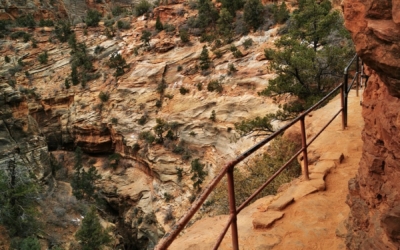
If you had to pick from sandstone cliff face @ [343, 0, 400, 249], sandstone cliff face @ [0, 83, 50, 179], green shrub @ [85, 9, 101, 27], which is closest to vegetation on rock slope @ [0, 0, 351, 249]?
green shrub @ [85, 9, 101, 27]

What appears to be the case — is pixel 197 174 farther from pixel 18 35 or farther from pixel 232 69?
pixel 18 35

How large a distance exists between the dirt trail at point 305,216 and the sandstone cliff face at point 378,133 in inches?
26.0

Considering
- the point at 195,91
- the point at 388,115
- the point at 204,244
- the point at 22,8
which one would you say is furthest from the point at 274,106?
the point at 22,8

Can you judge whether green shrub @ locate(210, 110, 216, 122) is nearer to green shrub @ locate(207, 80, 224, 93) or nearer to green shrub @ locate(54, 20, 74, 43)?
green shrub @ locate(207, 80, 224, 93)

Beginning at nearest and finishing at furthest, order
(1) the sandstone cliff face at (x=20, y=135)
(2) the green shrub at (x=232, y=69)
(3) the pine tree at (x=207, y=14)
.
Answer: (2) the green shrub at (x=232, y=69), (1) the sandstone cliff face at (x=20, y=135), (3) the pine tree at (x=207, y=14)

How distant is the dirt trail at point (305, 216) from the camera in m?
3.75

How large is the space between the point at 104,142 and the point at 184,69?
30.5ft

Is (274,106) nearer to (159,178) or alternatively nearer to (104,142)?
(159,178)

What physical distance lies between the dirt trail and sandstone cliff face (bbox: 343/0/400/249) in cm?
66

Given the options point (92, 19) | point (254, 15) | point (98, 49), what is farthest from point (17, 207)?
point (92, 19)

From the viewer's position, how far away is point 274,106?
17.8m

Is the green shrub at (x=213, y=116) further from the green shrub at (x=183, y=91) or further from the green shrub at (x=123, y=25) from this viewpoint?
the green shrub at (x=123, y=25)

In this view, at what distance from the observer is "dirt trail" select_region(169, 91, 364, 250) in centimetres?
375

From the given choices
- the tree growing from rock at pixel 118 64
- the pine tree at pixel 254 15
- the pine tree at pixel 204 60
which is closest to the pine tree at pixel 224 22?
the pine tree at pixel 254 15
